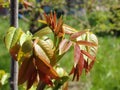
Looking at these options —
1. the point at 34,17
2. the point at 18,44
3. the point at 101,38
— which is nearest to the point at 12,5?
the point at 18,44

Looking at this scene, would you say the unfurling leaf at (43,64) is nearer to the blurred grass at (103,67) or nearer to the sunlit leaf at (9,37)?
the sunlit leaf at (9,37)

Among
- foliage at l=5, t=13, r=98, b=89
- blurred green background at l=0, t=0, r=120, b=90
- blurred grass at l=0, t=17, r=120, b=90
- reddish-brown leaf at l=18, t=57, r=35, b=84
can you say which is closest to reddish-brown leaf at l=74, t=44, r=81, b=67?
foliage at l=5, t=13, r=98, b=89

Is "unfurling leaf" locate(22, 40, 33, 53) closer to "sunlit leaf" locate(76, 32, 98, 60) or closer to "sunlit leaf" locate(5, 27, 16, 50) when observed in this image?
"sunlit leaf" locate(5, 27, 16, 50)

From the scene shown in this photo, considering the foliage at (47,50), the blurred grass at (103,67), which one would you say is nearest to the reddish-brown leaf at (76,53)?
the foliage at (47,50)

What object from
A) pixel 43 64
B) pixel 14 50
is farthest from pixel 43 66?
pixel 14 50

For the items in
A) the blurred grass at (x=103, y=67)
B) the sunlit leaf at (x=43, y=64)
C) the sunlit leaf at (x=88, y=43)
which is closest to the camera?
the sunlit leaf at (x=43, y=64)

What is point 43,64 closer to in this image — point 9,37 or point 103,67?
point 9,37

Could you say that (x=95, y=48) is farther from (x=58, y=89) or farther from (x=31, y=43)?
(x=58, y=89)

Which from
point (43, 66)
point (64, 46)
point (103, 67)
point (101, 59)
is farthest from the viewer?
point (101, 59)
